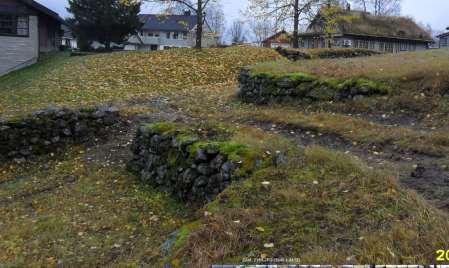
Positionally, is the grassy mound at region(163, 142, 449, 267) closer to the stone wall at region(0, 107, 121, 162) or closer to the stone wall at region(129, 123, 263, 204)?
the stone wall at region(129, 123, 263, 204)

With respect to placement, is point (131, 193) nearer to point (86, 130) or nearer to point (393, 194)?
point (86, 130)

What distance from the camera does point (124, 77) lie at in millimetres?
21266

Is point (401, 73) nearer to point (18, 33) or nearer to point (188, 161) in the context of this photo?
point (188, 161)

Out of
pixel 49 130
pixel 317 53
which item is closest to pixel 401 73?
pixel 49 130

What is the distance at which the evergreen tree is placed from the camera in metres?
39.5

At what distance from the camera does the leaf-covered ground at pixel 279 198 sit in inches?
172

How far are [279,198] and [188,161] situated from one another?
2373 mm

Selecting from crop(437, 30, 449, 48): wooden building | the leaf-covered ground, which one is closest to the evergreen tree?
the leaf-covered ground

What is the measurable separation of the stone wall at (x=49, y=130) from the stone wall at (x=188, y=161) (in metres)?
2.77

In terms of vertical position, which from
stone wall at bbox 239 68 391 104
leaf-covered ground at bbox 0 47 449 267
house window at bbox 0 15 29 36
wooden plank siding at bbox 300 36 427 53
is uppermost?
wooden plank siding at bbox 300 36 427 53

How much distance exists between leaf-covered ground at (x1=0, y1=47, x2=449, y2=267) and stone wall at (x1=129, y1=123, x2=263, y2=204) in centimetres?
30

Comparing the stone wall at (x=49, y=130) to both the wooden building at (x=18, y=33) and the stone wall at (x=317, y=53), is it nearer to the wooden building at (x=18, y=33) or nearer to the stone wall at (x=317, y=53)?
the stone wall at (x=317, y=53)

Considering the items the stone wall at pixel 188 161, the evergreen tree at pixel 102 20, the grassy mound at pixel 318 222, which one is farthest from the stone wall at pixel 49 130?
the evergreen tree at pixel 102 20

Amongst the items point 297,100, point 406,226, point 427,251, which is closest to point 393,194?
point 406,226
